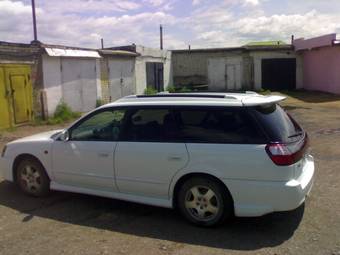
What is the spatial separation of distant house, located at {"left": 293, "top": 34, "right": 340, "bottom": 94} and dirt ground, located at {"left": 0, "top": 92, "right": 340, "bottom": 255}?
63.6ft

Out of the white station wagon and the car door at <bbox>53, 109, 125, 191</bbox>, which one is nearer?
the white station wagon

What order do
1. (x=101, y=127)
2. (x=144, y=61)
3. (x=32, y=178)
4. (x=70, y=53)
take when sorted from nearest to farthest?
(x=101, y=127) → (x=32, y=178) → (x=70, y=53) → (x=144, y=61)

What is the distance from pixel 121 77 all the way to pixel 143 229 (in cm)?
1690

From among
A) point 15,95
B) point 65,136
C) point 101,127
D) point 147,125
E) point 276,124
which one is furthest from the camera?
point 15,95

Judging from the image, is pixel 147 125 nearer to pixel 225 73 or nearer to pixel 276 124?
pixel 276 124

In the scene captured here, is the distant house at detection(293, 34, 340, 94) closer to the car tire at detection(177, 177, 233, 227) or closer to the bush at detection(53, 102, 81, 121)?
the bush at detection(53, 102, 81, 121)

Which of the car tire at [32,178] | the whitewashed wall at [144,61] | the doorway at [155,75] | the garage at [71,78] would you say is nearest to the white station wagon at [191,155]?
the car tire at [32,178]

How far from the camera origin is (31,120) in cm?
1518

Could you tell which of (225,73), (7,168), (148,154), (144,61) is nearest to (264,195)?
(148,154)

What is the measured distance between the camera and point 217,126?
4.91 metres

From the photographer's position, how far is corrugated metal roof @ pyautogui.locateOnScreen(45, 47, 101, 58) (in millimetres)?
15545

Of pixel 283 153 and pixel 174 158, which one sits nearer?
pixel 283 153

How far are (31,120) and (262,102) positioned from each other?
11.9 meters

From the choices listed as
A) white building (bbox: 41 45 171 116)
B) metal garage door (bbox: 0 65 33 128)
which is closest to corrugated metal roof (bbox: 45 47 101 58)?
white building (bbox: 41 45 171 116)
